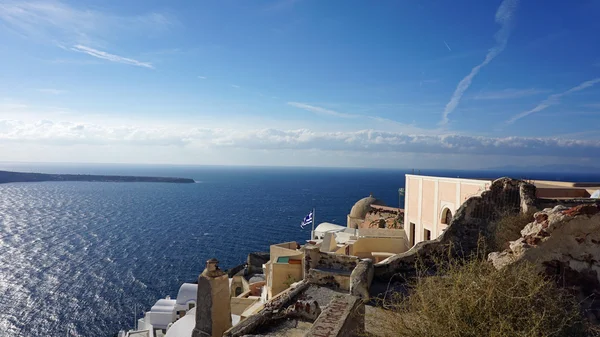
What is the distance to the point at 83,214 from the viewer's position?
9712 cm

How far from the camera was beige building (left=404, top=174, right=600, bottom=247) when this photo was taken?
671 inches

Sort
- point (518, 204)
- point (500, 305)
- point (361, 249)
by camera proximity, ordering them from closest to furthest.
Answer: point (500, 305) → point (518, 204) → point (361, 249)

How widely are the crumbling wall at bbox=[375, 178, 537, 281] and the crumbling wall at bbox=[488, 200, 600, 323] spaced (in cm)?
230

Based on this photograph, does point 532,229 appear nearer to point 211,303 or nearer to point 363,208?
point 211,303

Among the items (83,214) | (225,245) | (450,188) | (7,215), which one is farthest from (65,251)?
(450,188)

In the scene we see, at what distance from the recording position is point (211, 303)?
1092 centimetres

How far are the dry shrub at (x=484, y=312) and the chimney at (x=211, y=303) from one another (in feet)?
19.0

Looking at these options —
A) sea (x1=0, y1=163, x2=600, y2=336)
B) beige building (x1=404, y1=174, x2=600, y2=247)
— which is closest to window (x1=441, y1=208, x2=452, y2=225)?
beige building (x1=404, y1=174, x2=600, y2=247)

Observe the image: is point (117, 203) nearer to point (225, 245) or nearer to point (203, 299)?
point (225, 245)

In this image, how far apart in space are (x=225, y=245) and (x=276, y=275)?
48.8 m

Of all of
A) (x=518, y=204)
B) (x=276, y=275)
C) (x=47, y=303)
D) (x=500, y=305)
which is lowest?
(x=47, y=303)

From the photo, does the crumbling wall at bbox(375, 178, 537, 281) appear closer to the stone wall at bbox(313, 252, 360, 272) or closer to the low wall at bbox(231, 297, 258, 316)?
the stone wall at bbox(313, 252, 360, 272)

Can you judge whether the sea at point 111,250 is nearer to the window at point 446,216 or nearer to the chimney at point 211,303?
the window at point 446,216

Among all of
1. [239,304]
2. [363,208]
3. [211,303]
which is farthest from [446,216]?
[363,208]
